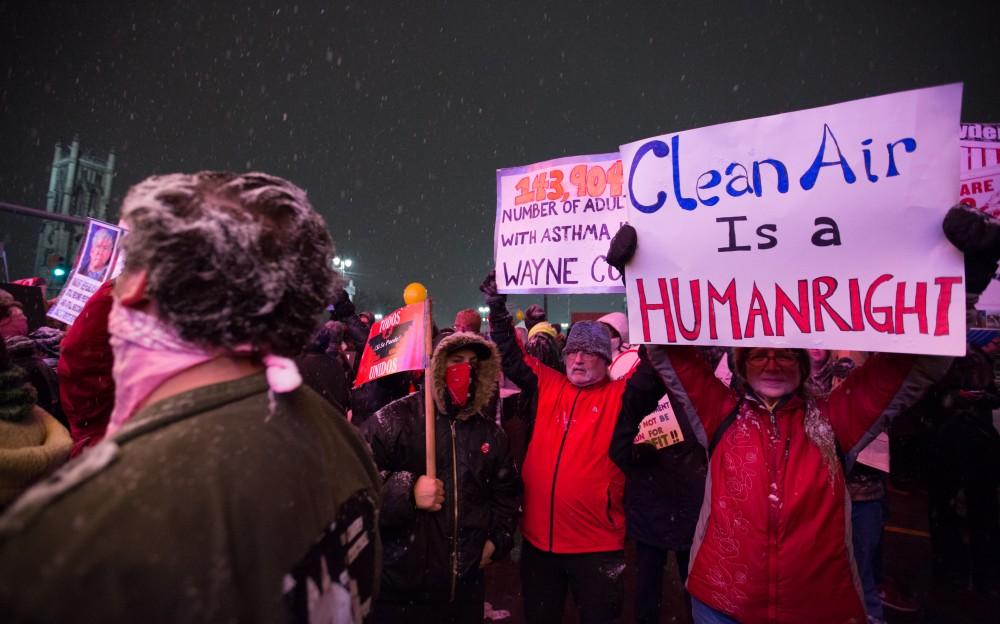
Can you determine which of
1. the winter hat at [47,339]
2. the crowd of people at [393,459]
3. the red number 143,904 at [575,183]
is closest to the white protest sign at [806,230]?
the crowd of people at [393,459]

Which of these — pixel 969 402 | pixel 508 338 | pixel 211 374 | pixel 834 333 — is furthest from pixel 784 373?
pixel 969 402

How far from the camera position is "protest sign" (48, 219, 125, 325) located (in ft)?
14.4

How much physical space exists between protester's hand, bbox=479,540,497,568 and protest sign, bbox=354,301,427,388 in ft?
3.71

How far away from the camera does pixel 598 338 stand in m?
3.57

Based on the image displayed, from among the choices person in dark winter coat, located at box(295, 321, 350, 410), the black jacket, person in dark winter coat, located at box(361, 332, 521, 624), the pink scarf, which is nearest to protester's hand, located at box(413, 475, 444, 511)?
person in dark winter coat, located at box(361, 332, 521, 624)

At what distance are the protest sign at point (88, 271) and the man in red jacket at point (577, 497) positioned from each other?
389 cm

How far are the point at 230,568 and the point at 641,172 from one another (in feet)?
7.78

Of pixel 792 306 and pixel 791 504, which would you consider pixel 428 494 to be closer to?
pixel 791 504

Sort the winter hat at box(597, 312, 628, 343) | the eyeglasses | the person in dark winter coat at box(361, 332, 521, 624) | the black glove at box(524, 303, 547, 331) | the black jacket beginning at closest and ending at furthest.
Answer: the eyeglasses → the person in dark winter coat at box(361, 332, 521, 624) → the black jacket → the winter hat at box(597, 312, 628, 343) → the black glove at box(524, 303, 547, 331)

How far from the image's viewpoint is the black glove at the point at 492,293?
3.86m

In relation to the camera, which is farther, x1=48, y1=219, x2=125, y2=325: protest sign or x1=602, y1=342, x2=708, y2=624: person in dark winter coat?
x1=48, y1=219, x2=125, y2=325: protest sign

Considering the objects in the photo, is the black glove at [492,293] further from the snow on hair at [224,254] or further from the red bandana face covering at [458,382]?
the snow on hair at [224,254]

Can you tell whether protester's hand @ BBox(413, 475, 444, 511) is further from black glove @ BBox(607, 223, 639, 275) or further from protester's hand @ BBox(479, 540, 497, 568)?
black glove @ BBox(607, 223, 639, 275)

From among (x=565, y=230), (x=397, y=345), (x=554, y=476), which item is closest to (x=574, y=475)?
(x=554, y=476)
